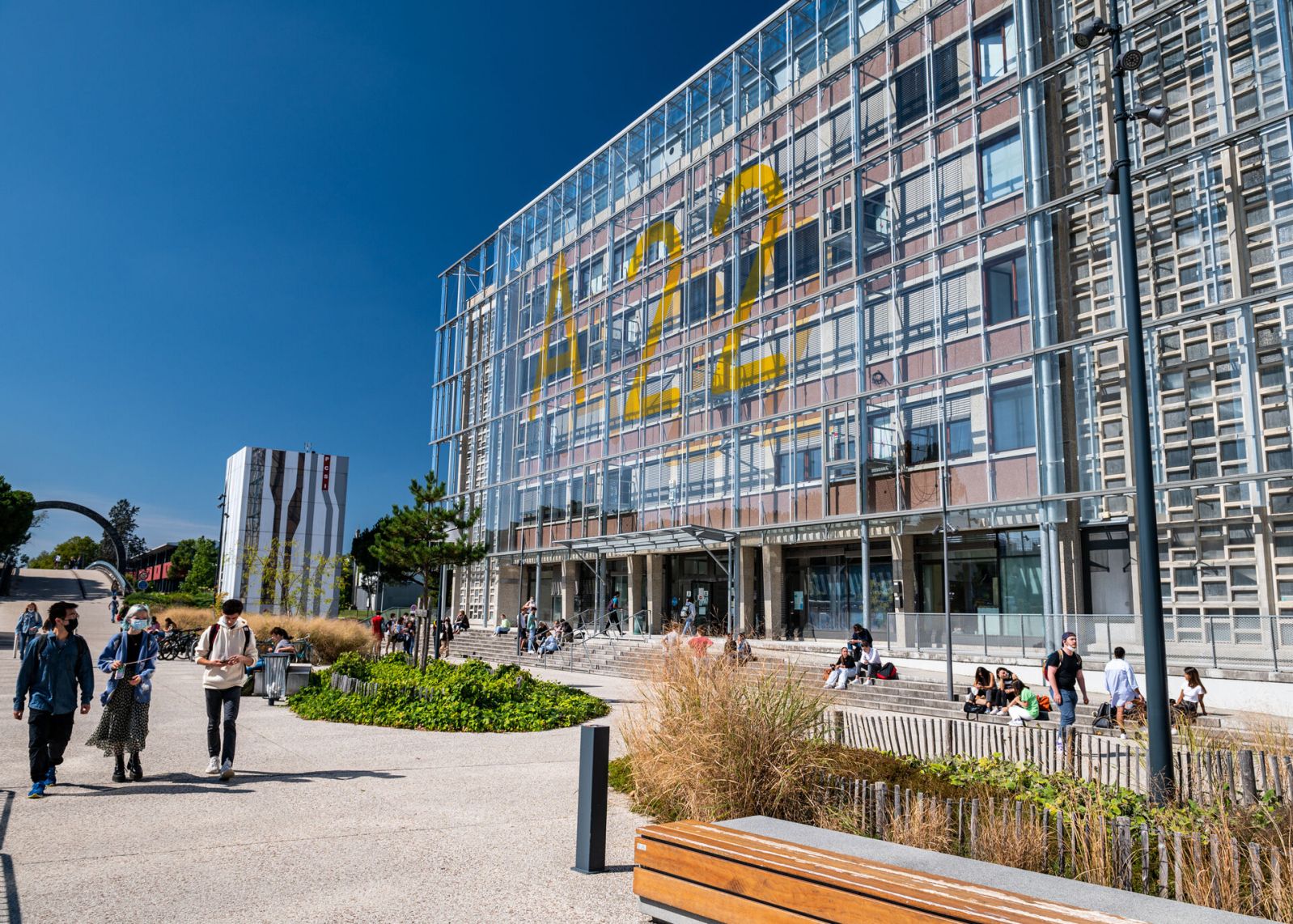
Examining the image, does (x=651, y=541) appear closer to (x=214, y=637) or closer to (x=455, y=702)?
(x=455, y=702)

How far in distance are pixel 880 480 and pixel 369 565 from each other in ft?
233

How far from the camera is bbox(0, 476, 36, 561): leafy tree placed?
246 ft

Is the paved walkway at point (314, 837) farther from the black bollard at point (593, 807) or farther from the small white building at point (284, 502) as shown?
the small white building at point (284, 502)

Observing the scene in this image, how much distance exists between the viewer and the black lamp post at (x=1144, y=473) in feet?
24.1

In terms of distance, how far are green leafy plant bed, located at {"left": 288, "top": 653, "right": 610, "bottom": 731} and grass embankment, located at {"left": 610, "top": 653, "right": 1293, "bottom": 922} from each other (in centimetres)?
495

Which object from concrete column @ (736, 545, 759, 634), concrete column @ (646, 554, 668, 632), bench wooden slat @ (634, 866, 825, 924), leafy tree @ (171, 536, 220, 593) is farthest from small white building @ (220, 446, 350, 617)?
bench wooden slat @ (634, 866, 825, 924)

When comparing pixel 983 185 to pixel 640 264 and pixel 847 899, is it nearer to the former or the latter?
pixel 640 264

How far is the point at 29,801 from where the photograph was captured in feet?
26.0

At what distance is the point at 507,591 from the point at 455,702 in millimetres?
31902

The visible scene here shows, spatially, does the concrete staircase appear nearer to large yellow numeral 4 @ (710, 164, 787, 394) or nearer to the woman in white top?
the woman in white top

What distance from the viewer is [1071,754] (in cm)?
773

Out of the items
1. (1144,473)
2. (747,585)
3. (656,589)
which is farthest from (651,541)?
(1144,473)

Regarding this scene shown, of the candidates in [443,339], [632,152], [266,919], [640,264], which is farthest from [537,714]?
[443,339]

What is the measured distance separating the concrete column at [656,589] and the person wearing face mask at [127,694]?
91.7 ft
